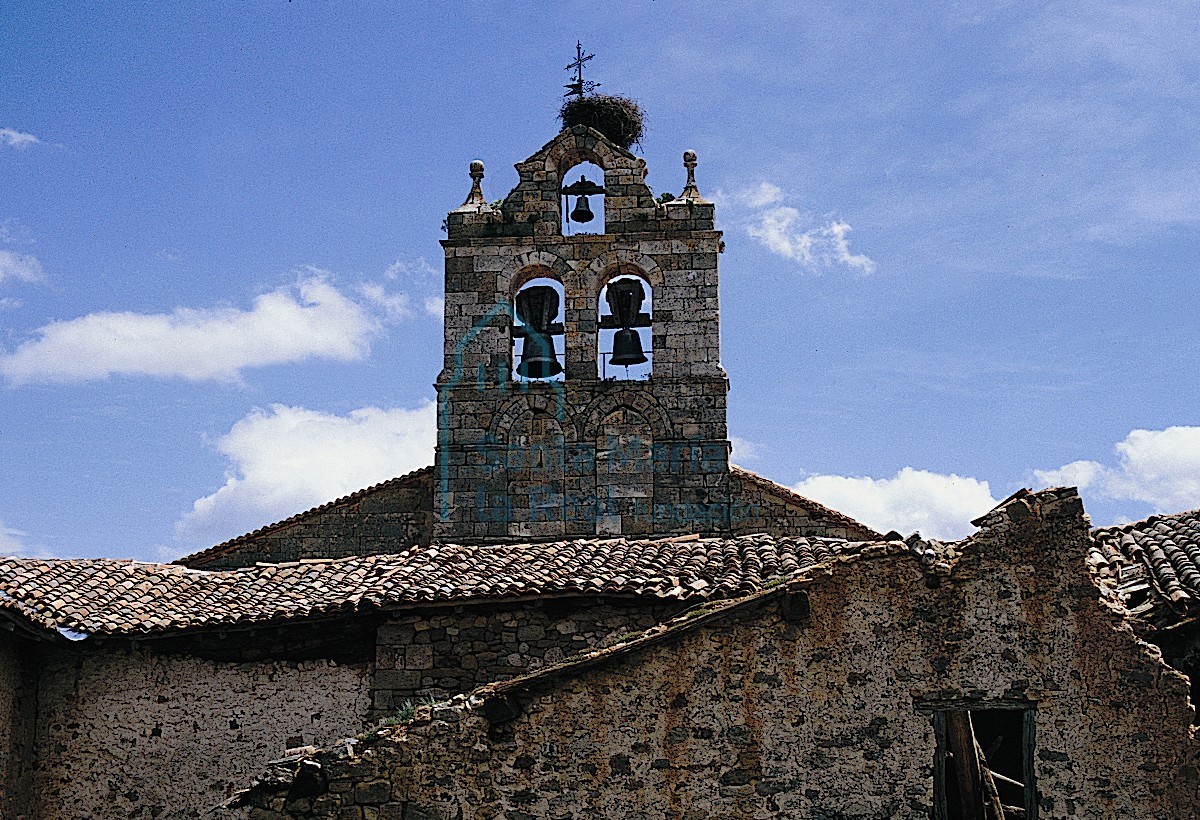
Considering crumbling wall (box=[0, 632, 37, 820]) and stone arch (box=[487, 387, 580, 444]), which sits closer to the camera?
crumbling wall (box=[0, 632, 37, 820])

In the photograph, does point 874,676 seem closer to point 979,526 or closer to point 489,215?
point 979,526

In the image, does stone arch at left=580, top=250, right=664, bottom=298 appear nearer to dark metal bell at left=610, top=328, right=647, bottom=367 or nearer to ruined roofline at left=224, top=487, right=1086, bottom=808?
dark metal bell at left=610, top=328, right=647, bottom=367

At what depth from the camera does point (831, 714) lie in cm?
893

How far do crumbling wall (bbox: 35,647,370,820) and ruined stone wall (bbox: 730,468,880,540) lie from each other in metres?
6.86

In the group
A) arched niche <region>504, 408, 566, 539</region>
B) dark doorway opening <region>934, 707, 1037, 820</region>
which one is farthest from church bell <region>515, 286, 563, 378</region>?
dark doorway opening <region>934, 707, 1037, 820</region>

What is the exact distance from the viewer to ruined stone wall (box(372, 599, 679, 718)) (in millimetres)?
11344

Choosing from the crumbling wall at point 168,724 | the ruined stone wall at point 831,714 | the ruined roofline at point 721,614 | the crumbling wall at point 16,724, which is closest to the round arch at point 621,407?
the crumbling wall at point 168,724

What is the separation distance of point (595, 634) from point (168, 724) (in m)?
3.43

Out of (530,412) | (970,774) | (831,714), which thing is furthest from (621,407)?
(970,774)

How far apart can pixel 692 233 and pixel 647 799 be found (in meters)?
10.3

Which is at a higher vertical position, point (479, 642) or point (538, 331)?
point (538, 331)

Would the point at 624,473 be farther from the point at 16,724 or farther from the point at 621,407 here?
the point at 16,724

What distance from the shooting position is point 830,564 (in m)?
9.06

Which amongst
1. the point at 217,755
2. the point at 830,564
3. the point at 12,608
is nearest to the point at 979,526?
the point at 830,564
